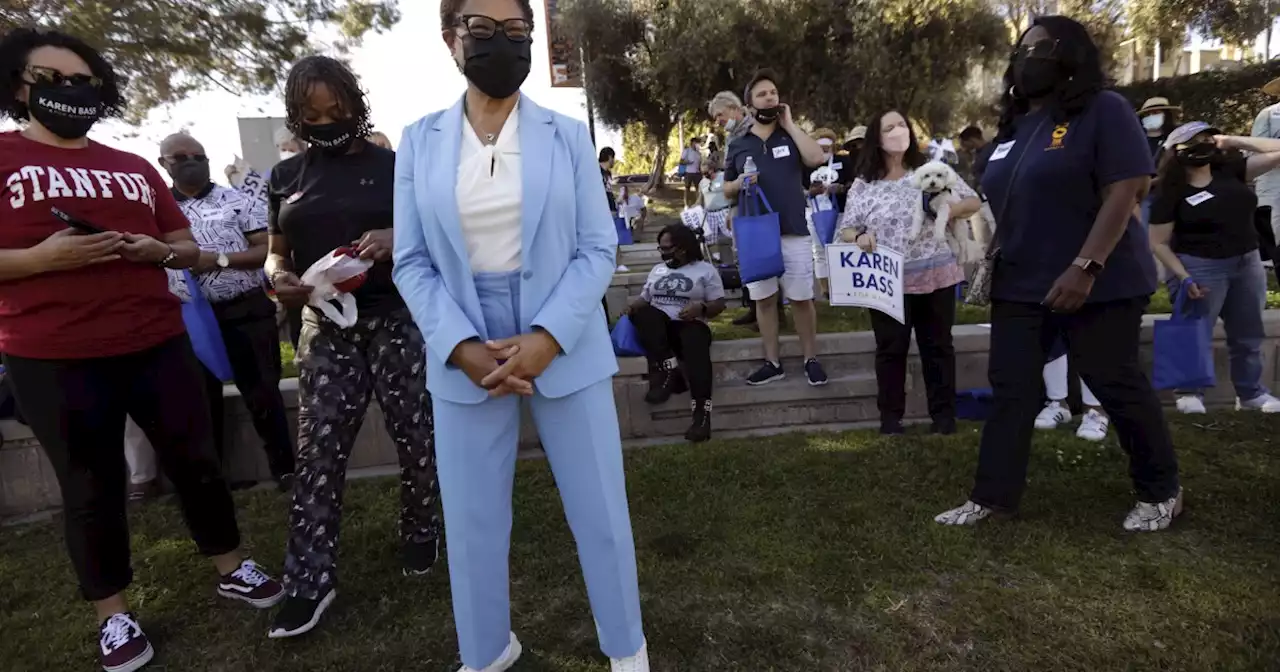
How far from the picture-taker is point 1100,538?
3199 millimetres

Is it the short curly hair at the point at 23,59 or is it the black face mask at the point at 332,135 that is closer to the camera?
the short curly hair at the point at 23,59

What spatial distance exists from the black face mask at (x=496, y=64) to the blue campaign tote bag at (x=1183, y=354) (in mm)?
4341

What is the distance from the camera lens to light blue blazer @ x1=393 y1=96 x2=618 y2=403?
1.96 m

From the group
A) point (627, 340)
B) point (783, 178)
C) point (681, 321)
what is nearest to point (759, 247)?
point (783, 178)

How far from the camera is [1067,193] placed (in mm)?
3043

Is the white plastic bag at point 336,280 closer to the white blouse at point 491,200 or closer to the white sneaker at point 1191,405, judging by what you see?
the white blouse at point 491,200

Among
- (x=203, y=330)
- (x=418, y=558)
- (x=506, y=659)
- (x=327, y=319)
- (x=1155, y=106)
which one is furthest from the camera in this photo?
(x=1155, y=106)

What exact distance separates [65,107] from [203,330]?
1651 mm

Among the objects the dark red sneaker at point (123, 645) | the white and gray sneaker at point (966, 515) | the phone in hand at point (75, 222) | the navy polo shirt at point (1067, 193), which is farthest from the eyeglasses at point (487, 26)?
the white and gray sneaker at point (966, 515)

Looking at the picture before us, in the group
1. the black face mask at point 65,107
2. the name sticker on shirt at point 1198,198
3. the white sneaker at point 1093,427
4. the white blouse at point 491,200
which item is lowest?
the white sneaker at point 1093,427

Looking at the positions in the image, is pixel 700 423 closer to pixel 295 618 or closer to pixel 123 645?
pixel 295 618

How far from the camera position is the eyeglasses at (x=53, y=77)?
2535 mm

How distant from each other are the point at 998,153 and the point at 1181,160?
203 cm

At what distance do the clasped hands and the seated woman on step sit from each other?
9.10 ft
